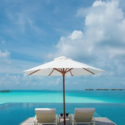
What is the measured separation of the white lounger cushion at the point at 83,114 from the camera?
4.24 meters

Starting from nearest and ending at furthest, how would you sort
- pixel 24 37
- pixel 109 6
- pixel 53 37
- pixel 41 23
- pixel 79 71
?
1. pixel 79 71
2. pixel 109 6
3. pixel 41 23
4. pixel 53 37
5. pixel 24 37

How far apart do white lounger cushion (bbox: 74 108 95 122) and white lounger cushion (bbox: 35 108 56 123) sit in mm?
677

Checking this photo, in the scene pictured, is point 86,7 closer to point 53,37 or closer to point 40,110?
point 53,37

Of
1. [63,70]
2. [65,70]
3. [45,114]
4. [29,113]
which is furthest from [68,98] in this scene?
[45,114]

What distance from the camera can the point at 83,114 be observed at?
4277 mm

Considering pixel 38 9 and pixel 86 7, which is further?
pixel 38 9

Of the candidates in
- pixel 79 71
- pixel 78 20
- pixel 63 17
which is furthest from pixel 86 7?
pixel 79 71

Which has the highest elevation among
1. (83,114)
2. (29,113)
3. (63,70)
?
(63,70)

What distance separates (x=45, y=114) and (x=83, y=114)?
1.12 m

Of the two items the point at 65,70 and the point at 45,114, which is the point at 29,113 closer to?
the point at 45,114

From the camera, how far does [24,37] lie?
62.7 feet

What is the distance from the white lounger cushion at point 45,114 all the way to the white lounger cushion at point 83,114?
0.68 metres

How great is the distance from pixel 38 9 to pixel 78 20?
415 centimetres

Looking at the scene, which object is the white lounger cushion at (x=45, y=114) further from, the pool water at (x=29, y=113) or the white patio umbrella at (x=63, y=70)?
the pool water at (x=29, y=113)
